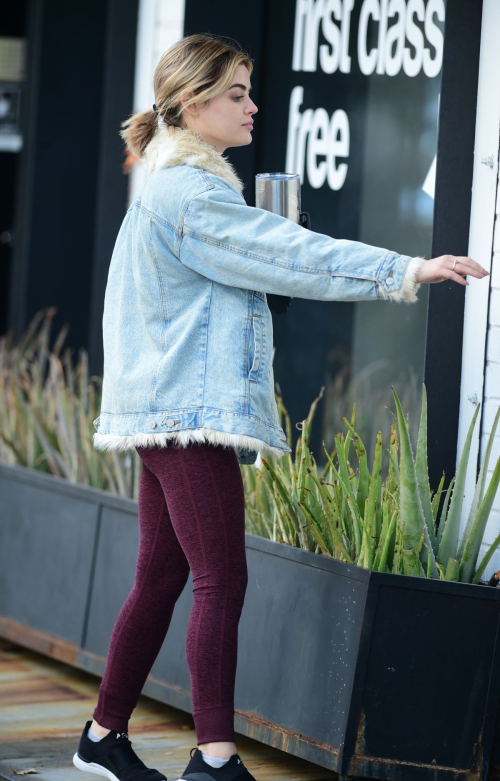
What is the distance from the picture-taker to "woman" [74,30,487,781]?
7.45ft

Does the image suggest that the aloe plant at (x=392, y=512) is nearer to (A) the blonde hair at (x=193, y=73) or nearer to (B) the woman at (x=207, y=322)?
(B) the woman at (x=207, y=322)

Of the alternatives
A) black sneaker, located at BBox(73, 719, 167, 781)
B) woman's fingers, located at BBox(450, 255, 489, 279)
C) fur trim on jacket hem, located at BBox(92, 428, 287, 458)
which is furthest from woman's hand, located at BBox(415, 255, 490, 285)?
black sneaker, located at BBox(73, 719, 167, 781)

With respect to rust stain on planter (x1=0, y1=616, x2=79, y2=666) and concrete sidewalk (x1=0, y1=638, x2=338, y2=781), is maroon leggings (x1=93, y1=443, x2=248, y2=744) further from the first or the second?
rust stain on planter (x1=0, y1=616, x2=79, y2=666)

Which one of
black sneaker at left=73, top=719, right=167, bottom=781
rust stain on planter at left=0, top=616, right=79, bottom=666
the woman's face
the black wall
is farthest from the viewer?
the black wall

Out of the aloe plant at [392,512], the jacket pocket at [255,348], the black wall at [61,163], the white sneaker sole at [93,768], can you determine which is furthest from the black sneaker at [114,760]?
the black wall at [61,163]

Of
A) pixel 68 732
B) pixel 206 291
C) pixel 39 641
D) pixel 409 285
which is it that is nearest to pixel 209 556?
pixel 206 291

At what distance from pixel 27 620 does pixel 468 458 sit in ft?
5.51

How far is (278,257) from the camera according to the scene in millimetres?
2262

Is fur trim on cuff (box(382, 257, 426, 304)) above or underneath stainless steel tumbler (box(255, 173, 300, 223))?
underneath

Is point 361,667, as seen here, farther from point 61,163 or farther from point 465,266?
point 61,163

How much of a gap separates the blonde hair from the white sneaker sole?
1.41m

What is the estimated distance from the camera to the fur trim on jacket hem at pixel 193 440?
230 cm

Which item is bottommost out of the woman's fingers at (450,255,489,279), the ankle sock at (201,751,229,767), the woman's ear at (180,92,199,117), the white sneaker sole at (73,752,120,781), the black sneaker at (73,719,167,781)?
the white sneaker sole at (73,752,120,781)

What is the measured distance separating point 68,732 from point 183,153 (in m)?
1.62
